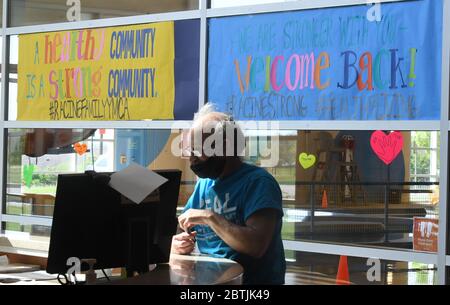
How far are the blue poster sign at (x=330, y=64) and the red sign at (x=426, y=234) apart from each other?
1.88 feet

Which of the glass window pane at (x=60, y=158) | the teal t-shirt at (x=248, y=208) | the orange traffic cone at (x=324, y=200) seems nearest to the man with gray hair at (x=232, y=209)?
the teal t-shirt at (x=248, y=208)

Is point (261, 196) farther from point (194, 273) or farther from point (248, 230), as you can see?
point (194, 273)

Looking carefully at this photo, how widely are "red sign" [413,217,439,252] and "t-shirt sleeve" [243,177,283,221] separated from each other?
1.14 m

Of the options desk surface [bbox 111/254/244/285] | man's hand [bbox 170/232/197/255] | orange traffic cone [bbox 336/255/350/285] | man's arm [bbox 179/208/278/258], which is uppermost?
man's arm [bbox 179/208/278/258]

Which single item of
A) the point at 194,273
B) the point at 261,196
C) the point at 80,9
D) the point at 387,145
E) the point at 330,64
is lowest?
the point at 194,273

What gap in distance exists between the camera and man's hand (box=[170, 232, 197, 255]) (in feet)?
12.0

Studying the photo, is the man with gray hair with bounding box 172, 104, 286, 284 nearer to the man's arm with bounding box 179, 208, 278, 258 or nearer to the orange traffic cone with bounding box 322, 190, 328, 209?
the man's arm with bounding box 179, 208, 278, 258

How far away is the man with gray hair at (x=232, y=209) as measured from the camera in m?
3.38

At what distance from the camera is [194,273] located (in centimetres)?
323

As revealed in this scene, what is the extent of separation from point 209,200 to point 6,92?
3.04m

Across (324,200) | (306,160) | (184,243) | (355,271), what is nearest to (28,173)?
(306,160)

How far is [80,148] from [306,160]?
6.18 ft

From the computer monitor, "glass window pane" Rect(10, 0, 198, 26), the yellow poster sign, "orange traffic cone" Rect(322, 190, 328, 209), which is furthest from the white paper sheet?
"glass window pane" Rect(10, 0, 198, 26)

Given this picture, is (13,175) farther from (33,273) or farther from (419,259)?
(419,259)
